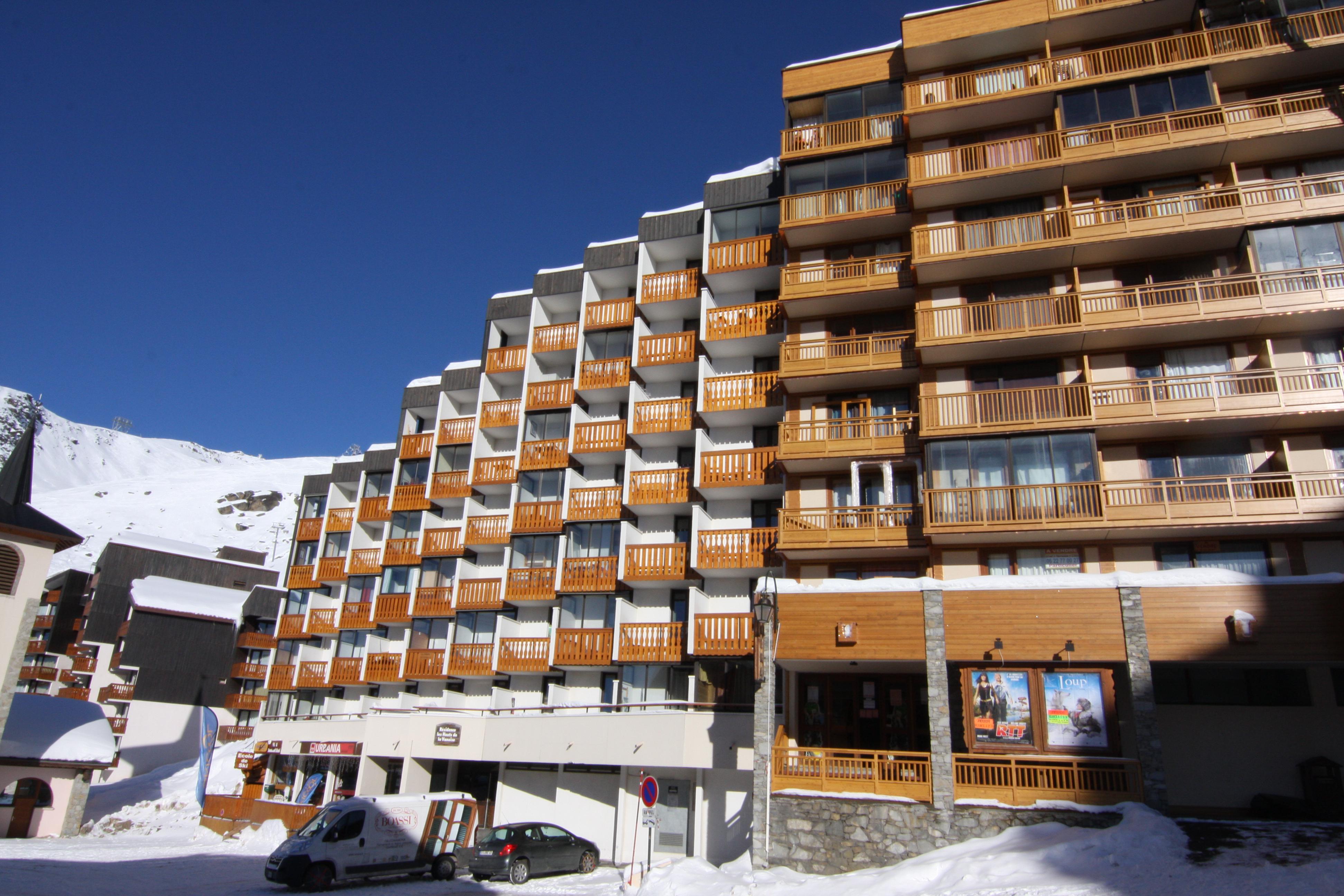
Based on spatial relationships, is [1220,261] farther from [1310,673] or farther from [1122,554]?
[1310,673]

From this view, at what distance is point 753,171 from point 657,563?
1676 cm

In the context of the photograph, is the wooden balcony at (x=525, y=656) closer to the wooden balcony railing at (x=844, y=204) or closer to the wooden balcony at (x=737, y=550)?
the wooden balcony at (x=737, y=550)

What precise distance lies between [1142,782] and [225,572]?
71.4m

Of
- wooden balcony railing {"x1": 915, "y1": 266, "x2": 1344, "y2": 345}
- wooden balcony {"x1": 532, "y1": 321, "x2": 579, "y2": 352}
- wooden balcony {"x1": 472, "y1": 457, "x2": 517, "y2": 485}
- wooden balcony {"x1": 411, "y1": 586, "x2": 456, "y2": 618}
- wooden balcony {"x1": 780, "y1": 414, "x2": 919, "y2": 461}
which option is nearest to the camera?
wooden balcony railing {"x1": 915, "y1": 266, "x2": 1344, "y2": 345}

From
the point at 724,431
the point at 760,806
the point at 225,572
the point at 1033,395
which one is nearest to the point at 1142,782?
the point at 760,806

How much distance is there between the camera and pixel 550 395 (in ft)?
131

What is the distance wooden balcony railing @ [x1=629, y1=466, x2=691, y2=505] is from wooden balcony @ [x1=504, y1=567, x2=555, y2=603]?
5.28 m

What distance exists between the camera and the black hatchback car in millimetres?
24922

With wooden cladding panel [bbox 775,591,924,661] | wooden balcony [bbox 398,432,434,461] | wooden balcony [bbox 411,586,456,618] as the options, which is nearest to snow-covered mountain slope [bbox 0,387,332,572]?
wooden balcony [bbox 398,432,434,461]

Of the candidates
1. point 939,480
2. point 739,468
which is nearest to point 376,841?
point 739,468

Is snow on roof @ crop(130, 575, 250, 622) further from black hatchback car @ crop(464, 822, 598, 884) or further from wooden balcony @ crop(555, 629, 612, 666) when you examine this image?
black hatchback car @ crop(464, 822, 598, 884)

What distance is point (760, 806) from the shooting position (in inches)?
875

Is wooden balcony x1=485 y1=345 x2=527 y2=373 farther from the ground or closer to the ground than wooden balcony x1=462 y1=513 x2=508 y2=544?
farther from the ground

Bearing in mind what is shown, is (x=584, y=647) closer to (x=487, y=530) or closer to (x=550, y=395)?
(x=487, y=530)
